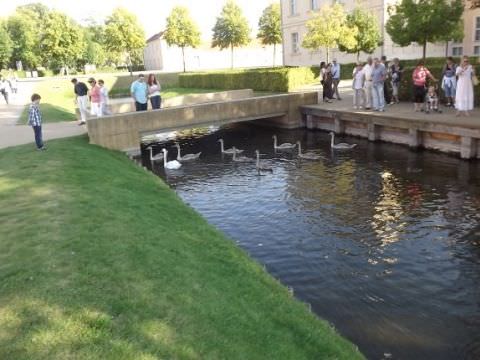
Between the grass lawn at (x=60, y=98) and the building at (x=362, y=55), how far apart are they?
554 inches

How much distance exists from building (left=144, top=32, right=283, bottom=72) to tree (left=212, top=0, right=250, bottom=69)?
17.0 m

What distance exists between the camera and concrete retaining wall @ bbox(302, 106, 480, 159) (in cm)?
1568

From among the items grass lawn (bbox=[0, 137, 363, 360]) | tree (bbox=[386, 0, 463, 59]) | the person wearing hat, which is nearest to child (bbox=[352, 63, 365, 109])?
tree (bbox=[386, 0, 463, 59])

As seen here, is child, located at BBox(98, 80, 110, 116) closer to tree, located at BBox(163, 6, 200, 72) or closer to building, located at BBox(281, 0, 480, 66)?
building, located at BBox(281, 0, 480, 66)

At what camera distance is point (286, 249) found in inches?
394

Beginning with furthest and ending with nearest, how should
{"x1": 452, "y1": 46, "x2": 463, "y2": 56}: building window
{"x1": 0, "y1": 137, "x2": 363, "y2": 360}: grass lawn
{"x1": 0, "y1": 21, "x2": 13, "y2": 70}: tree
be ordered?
1. {"x1": 0, "y1": 21, "x2": 13, "y2": 70}: tree
2. {"x1": 452, "y1": 46, "x2": 463, "y2": 56}: building window
3. {"x1": 0, "y1": 137, "x2": 363, "y2": 360}: grass lawn

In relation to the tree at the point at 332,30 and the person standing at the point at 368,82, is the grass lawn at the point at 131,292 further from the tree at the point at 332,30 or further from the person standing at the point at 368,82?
the tree at the point at 332,30

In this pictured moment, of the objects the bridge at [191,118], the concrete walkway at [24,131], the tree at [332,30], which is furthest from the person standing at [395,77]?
the concrete walkway at [24,131]

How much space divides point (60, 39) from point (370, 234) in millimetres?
61229

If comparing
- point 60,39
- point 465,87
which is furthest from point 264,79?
point 60,39

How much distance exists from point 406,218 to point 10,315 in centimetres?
895

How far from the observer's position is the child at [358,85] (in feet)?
68.3

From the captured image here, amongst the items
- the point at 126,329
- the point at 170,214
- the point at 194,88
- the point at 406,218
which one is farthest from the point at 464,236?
the point at 194,88

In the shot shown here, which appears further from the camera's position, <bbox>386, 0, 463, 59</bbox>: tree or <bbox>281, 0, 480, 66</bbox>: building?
<bbox>281, 0, 480, 66</bbox>: building
